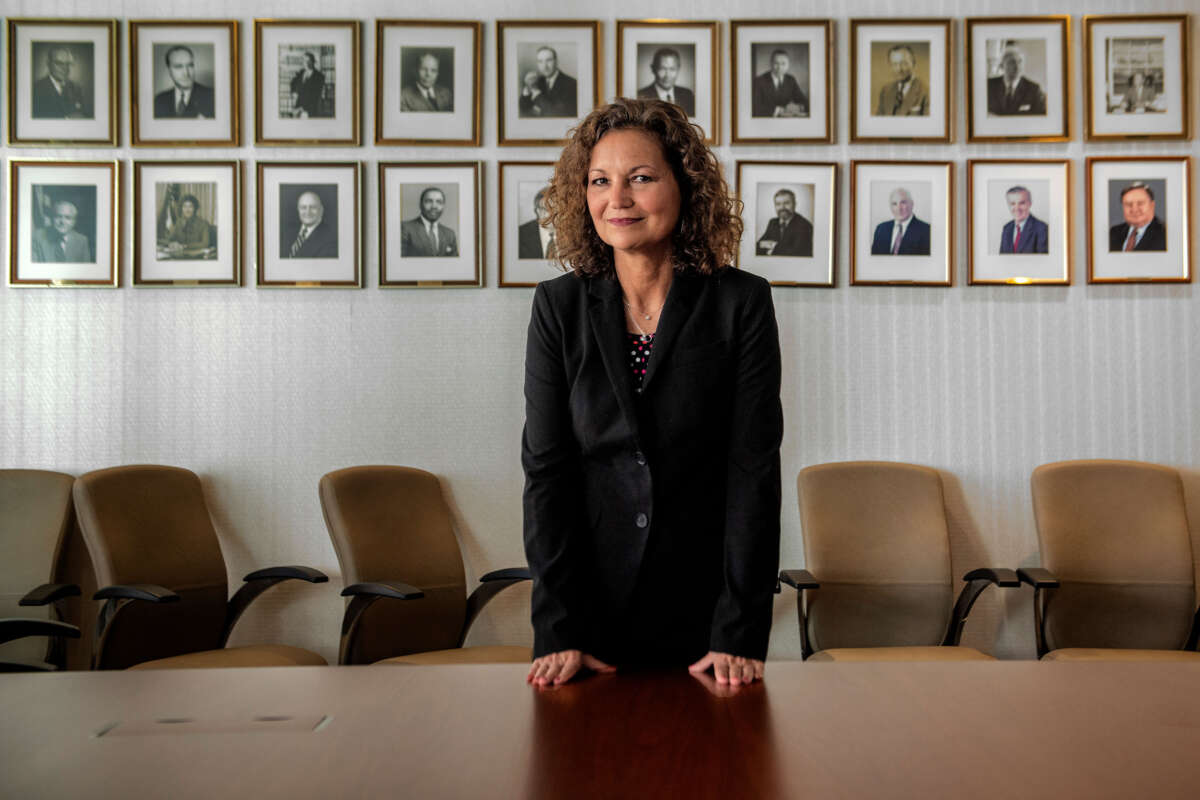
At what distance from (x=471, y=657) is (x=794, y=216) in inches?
79.5

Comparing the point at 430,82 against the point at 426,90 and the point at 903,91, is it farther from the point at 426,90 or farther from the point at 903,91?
the point at 903,91

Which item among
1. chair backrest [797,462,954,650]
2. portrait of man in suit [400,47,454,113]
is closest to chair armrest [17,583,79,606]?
portrait of man in suit [400,47,454,113]

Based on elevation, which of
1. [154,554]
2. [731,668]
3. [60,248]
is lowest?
[154,554]

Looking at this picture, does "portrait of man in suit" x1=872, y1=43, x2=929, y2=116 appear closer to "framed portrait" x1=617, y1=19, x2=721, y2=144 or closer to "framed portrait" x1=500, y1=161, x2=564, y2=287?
"framed portrait" x1=617, y1=19, x2=721, y2=144

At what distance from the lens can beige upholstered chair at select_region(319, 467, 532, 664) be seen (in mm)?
2994

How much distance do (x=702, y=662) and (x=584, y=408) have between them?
465 millimetres

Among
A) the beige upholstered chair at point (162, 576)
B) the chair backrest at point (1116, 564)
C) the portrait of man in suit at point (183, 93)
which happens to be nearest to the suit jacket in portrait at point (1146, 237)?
the chair backrest at point (1116, 564)

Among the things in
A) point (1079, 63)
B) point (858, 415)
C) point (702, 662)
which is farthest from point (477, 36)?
point (702, 662)

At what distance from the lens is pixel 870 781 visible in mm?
861

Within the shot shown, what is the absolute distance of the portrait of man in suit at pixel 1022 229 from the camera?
11.4 feet

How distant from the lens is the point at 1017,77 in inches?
136

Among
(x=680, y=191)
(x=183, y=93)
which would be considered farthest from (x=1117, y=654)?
(x=183, y=93)

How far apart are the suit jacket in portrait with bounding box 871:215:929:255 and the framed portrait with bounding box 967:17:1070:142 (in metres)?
0.40

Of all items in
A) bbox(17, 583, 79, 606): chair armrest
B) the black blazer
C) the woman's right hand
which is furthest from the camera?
bbox(17, 583, 79, 606): chair armrest
